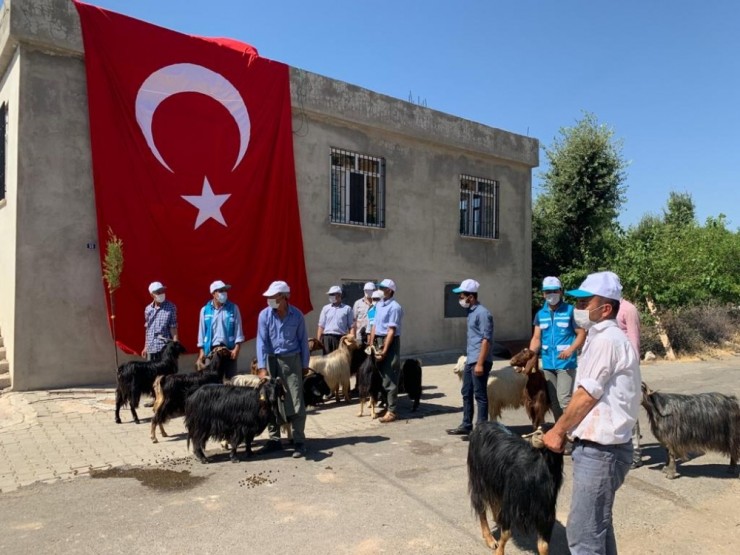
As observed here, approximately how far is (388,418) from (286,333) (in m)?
2.53

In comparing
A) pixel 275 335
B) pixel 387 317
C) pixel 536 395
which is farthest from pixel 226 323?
pixel 536 395

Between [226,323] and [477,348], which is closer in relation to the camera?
[477,348]

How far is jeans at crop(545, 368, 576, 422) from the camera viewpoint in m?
6.54

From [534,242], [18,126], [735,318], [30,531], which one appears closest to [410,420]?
[30,531]

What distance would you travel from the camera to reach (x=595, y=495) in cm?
312

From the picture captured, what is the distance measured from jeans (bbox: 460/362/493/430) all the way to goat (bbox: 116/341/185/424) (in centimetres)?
432

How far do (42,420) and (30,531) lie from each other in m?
4.32

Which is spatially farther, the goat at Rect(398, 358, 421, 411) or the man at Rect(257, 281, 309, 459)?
the goat at Rect(398, 358, 421, 411)

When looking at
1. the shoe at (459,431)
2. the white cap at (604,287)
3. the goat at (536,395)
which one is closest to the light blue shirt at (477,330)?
the goat at (536,395)

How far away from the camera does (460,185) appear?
56.4ft

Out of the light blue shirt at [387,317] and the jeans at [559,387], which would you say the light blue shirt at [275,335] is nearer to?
the light blue shirt at [387,317]

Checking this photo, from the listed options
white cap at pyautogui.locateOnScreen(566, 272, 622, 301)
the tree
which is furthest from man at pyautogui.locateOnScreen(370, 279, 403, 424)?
the tree

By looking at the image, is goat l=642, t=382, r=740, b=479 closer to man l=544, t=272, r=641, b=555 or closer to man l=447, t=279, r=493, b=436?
man l=447, t=279, r=493, b=436

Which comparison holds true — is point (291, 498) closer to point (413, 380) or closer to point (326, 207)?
point (413, 380)
